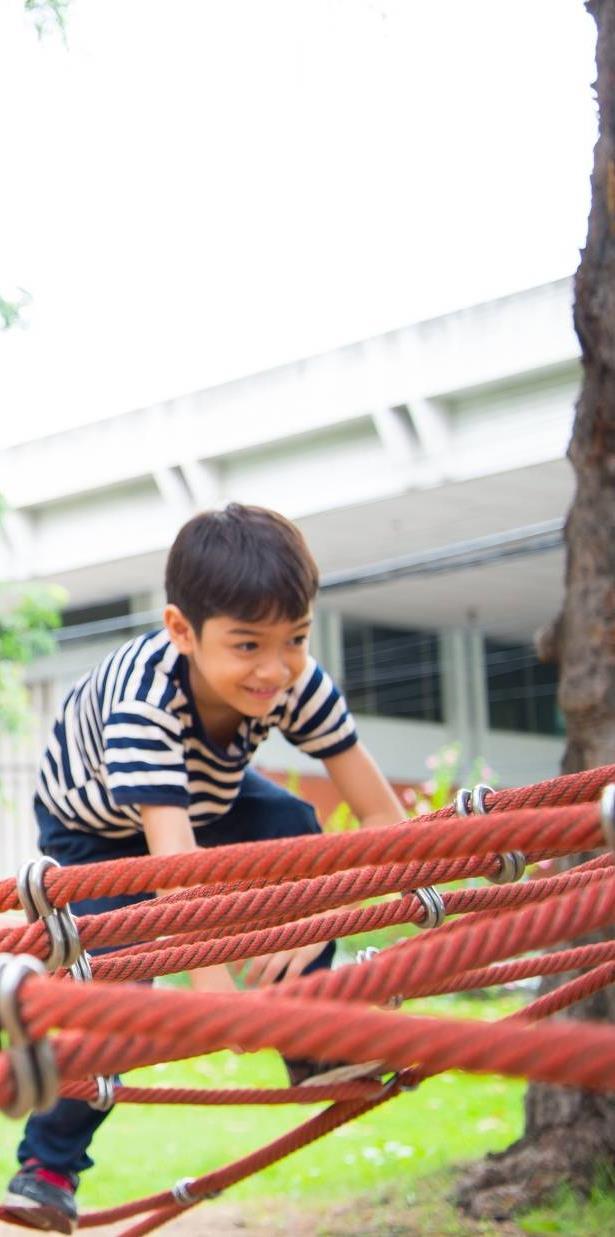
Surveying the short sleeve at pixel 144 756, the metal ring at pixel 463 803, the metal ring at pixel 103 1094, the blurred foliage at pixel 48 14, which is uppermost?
the blurred foliage at pixel 48 14

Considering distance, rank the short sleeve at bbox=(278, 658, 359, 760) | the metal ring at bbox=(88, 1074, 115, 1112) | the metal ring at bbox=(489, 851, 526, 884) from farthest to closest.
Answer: the short sleeve at bbox=(278, 658, 359, 760) → the metal ring at bbox=(88, 1074, 115, 1112) → the metal ring at bbox=(489, 851, 526, 884)

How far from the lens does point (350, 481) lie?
10.2m

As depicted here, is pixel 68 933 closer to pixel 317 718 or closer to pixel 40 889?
pixel 40 889

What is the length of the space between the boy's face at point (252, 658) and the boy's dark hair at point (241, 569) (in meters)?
0.02

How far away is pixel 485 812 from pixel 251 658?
634 millimetres

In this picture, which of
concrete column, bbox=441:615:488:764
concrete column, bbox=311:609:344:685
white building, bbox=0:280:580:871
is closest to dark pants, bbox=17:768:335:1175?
white building, bbox=0:280:580:871

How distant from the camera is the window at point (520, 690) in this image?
15852 mm

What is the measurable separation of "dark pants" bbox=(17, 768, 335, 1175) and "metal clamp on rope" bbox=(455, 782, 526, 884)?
697mm

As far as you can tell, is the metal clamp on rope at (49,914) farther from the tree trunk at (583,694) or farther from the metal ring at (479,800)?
the tree trunk at (583,694)

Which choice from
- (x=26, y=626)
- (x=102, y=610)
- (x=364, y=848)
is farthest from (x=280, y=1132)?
(x=102, y=610)

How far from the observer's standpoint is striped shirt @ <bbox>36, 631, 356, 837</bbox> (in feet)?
7.38

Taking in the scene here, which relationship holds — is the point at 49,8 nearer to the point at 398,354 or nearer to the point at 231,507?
the point at 231,507

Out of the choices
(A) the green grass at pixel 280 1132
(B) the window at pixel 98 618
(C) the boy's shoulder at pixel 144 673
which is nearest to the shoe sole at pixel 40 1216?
(C) the boy's shoulder at pixel 144 673

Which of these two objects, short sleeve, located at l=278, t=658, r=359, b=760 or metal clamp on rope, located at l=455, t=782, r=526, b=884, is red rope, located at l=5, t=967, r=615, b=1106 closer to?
metal clamp on rope, located at l=455, t=782, r=526, b=884
